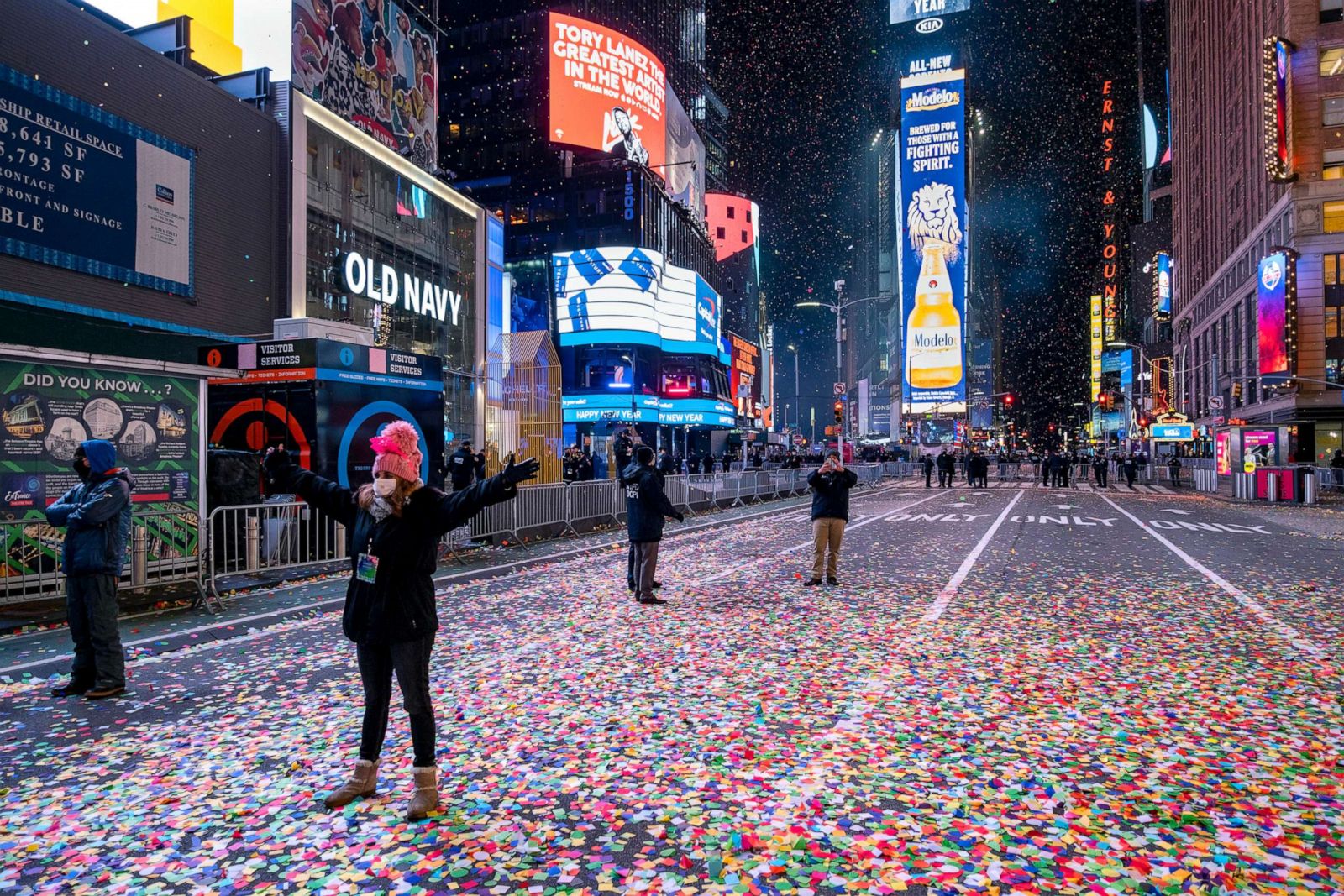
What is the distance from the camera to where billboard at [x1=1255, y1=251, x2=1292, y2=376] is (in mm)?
48688

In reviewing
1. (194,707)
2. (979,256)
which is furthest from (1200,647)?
(979,256)

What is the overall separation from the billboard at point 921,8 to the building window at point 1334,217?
401 feet

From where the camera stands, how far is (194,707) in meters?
6.08

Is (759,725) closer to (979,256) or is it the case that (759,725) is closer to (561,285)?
(561,285)

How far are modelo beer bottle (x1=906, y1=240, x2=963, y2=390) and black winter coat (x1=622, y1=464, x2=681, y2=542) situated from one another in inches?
3713

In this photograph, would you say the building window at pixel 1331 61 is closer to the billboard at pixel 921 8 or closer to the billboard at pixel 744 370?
the billboard at pixel 744 370

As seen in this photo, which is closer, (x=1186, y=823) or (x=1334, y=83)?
(x=1186, y=823)

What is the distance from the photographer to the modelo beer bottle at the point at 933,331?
3888 inches

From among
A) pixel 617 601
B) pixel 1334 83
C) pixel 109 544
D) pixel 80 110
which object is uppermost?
pixel 1334 83

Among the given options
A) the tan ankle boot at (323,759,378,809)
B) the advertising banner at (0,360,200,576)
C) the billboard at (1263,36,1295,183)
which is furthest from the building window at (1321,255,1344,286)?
the tan ankle boot at (323,759,378,809)

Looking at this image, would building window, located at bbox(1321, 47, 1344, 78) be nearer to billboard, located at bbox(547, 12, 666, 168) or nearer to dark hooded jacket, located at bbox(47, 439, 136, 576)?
billboard, located at bbox(547, 12, 666, 168)

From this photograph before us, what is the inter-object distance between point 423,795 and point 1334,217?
6167cm

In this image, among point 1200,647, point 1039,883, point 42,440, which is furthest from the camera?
point 42,440

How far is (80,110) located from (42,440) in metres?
11.4
